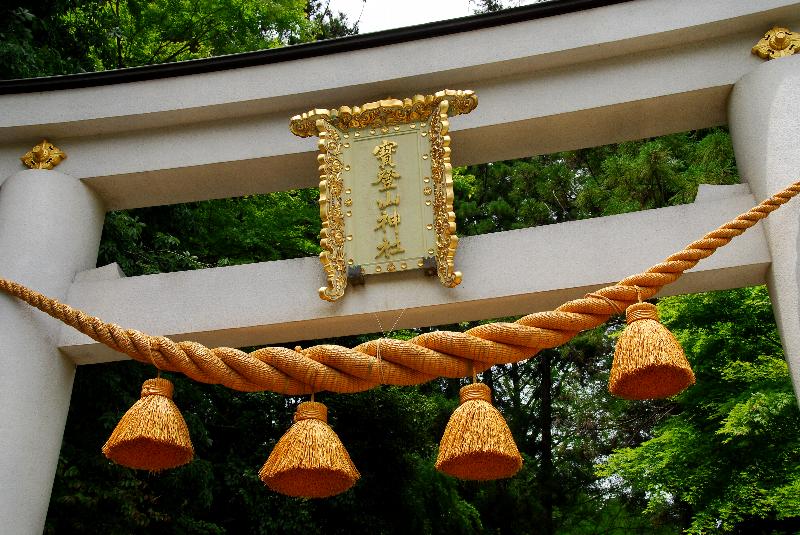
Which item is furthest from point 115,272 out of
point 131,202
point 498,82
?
point 498,82

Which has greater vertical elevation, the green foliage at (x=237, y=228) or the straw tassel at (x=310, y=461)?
the green foliage at (x=237, y=228)

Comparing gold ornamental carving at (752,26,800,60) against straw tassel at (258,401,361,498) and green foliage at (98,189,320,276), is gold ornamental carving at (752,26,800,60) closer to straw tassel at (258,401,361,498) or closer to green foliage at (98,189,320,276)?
straw tassel at (258,401,361,498)

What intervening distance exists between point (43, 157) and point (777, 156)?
4109mm

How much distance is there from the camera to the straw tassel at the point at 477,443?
2229 millimetres

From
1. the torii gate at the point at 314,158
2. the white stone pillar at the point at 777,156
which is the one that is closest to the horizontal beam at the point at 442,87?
the torii gate at the point at 314,158

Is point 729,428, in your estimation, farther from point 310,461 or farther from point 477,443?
point 310,461

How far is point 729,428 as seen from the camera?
586 centimetres

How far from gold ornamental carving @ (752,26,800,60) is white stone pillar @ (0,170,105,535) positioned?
397 centimetres

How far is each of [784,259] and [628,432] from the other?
8396mm

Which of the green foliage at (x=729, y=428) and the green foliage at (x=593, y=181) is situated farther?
the green foliage at (x=593, y=181)

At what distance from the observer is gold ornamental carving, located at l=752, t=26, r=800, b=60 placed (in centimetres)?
396

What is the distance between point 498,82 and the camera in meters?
4.39

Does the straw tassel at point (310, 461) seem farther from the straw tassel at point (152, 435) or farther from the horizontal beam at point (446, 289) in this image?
the horizontal beam at point (446, 289)

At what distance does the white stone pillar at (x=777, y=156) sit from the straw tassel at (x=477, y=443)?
6.03 feet
